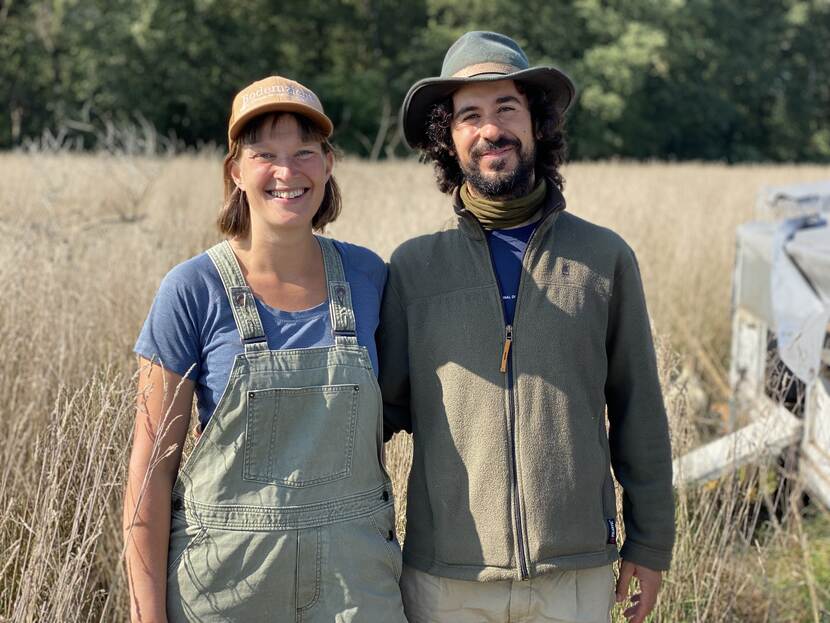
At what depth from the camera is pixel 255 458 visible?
1814 millimetres

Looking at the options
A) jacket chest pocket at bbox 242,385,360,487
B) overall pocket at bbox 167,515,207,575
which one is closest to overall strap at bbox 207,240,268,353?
jacket chest pocket at bbox 242,385,360,487

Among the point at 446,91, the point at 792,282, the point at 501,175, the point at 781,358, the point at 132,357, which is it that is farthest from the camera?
the point at 792,282

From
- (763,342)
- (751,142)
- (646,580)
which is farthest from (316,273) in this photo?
(751,142)

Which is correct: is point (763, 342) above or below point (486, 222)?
below

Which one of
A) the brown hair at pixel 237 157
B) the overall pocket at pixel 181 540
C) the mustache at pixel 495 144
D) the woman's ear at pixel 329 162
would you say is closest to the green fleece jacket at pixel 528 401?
the mustache at pixel 495 144

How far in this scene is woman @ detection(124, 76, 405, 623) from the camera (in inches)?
70.7

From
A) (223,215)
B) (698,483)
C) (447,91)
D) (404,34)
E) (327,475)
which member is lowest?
(698,483)

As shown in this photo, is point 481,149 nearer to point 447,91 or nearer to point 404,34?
point 447,91

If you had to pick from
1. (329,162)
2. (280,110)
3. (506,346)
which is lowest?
(506,346)

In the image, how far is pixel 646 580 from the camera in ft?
6.89

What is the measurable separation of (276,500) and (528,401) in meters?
0.57

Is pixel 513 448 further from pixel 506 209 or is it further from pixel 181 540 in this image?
pixel 181 540

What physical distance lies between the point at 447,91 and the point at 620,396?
2.77 ft

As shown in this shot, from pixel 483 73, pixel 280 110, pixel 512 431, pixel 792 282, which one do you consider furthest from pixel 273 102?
pixel 792 282
